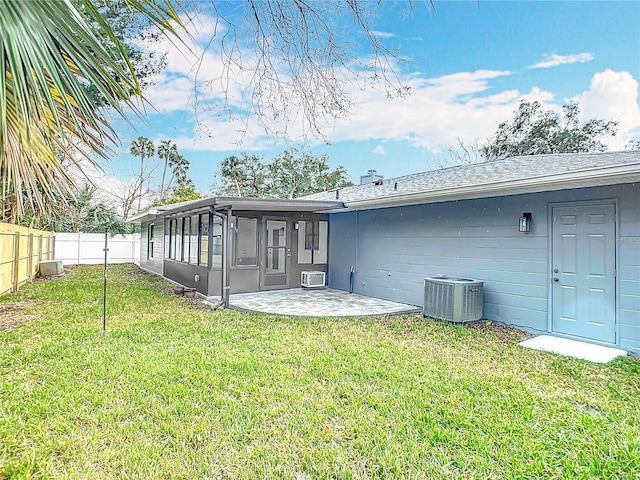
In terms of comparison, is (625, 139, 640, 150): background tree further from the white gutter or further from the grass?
the grass

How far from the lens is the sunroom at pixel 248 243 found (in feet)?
29.7

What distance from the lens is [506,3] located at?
5402mm

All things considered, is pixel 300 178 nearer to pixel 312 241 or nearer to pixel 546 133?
pixel 546 133

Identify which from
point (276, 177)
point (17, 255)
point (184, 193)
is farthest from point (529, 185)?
point (184, 193)

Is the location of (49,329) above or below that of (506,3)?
below

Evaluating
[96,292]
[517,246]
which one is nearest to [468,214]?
[517,246]

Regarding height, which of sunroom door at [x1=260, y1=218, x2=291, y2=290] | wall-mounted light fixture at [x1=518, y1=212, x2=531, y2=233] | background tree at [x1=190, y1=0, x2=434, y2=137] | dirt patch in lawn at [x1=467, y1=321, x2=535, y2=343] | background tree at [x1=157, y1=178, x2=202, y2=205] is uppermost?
background tree at [x1=157, y1=178, x2=202, y2=205]

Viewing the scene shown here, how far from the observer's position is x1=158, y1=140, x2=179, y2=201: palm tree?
25.5 metres

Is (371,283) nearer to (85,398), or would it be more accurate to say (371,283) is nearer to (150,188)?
(85,398)

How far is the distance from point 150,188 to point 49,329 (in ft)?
69.3

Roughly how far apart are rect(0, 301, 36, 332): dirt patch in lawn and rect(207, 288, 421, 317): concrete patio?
344 centimetres

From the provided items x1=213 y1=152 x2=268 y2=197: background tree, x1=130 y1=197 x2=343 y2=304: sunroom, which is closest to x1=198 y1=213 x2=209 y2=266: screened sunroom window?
x1=130 y1=197 x2=343 y2=304: sunroom

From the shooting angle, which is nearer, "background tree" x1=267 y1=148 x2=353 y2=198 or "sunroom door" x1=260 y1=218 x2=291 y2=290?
"sunroom door" x1=260 y1=218 x2=291 y2=290

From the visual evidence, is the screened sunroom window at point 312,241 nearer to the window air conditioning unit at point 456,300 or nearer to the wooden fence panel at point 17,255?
the window air conditioning unit at point 456,300
